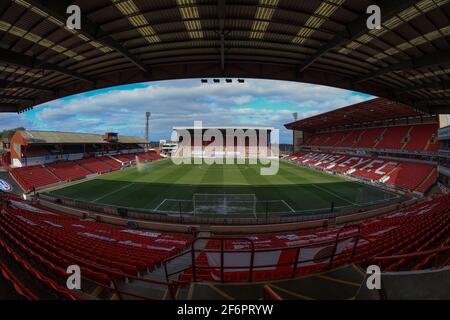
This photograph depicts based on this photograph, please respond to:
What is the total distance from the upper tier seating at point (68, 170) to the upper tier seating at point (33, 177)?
1.20 meters

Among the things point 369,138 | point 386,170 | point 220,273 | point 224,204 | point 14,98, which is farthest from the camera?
point 369,138

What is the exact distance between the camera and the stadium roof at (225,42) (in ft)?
26.2

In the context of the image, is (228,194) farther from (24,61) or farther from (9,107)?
(9,107)

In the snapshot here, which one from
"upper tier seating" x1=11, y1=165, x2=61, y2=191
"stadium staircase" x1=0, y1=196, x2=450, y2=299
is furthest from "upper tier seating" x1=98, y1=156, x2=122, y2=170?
"stadium staircase" x1=0, y1=196, x2=450, y2=299

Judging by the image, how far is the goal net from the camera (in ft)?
70.4

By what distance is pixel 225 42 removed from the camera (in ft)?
35.0

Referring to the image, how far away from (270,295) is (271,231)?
15134 millimetres

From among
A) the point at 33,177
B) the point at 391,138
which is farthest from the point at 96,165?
the point at 391,138

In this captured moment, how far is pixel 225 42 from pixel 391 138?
1639 inches

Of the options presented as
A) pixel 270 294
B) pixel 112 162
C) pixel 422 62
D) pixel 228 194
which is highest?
pixel 422 62

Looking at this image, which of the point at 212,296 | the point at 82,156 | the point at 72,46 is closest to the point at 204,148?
the point at 82,156

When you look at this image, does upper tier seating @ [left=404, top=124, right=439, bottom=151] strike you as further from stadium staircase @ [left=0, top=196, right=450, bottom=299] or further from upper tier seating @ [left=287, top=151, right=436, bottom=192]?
stadium staircase @ [left=0, top=196, right=450, bottom=299]
